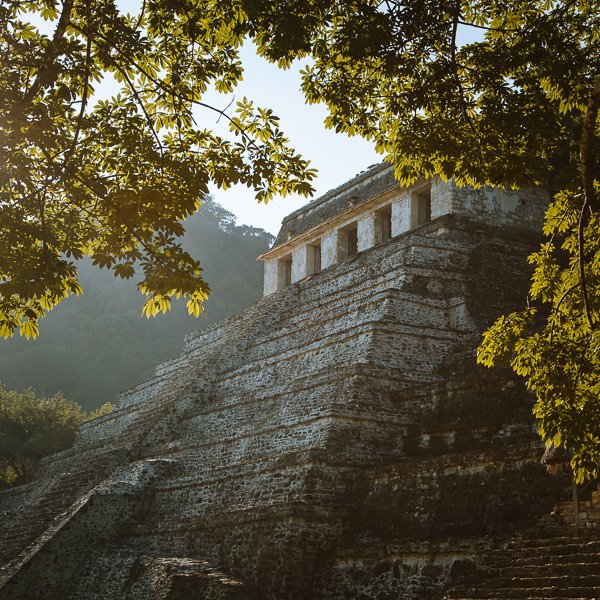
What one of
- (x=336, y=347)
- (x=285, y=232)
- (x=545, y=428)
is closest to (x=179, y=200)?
(x=545, y=428)

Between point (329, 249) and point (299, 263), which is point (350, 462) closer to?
point (329, 249)

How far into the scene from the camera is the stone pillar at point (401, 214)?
1833 centimetres

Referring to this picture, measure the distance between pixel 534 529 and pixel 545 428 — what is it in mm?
2358

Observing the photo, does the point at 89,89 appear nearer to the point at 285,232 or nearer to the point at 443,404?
the point at 443,404

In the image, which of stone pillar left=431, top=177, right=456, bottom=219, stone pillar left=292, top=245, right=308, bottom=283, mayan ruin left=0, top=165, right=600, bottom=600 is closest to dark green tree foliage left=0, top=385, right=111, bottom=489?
mayan ruin left=0, top=165, right=600, bottom=600

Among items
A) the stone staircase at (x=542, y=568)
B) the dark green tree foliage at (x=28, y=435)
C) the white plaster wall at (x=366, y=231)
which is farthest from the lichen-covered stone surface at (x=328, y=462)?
the dark green tree foliage at (x=28, y=435)

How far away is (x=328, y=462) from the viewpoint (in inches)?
427

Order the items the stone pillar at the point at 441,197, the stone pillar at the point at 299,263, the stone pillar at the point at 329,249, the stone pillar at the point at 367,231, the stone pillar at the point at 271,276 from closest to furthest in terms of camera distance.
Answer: the stone pillar at the point at 441,197
the stone pillar at the point at 367,231
the stone pillar at the point at 329,249
the stone pillar at the point at 299,263
the stone pillar at the point at 271,276

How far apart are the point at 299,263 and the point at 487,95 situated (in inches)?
595

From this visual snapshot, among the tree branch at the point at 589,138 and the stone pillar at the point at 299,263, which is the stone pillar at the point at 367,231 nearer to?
the stone pillar at the point at 299,263

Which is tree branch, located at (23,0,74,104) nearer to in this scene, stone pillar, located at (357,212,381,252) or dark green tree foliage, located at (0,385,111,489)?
stone pillar, located at (357,212,381,252)

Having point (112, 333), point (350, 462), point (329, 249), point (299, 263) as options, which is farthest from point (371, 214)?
point (112, 333)

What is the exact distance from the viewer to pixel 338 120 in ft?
25.2

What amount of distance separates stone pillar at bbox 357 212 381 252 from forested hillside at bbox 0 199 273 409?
26.3 m
